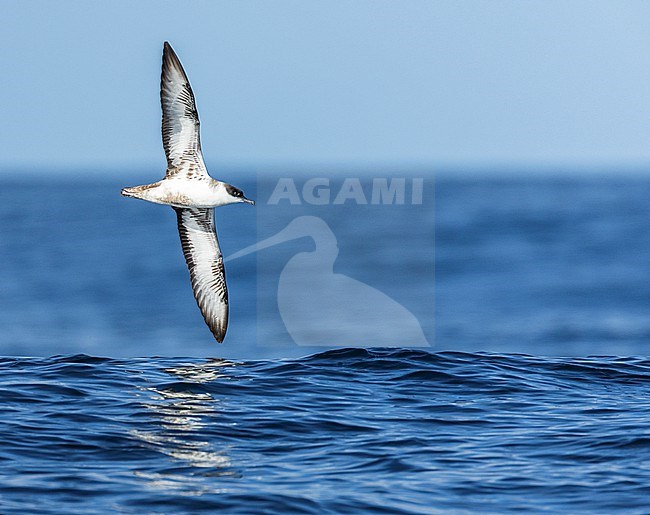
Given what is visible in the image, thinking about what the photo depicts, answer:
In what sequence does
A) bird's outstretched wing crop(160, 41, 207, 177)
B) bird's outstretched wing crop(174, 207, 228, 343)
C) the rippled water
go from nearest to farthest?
1. the rippled water
2. bird's outstretched wing crop(160, 41, 207, 177)
3. bird's outstretched wing crop(174, 207, 228, 343)

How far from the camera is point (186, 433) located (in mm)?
12609

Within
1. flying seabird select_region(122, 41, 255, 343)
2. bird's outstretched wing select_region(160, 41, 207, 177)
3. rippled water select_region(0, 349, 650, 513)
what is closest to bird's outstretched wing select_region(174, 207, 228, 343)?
flying seabird select_region(122, 41, 255, 343)

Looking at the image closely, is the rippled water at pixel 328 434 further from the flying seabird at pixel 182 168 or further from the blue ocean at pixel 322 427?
the flying seabird at pixel 182 168

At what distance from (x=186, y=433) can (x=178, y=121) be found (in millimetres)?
4076

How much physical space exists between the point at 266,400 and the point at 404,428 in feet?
6.71

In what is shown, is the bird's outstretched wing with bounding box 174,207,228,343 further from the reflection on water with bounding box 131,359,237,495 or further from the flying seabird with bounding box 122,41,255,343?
the reflection on water with bounding box 131,359,237,495

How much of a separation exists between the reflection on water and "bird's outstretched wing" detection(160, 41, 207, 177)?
2962 millimetres

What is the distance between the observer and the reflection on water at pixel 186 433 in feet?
36.4

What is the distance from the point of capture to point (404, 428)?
13023mm

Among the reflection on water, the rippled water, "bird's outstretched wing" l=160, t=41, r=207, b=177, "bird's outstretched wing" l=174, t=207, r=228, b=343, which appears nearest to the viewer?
the rippled water

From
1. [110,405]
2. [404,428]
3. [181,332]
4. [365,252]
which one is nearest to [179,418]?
[110,405]

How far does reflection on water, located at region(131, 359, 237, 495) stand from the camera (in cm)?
1109

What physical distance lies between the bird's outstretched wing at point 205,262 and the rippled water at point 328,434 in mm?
838

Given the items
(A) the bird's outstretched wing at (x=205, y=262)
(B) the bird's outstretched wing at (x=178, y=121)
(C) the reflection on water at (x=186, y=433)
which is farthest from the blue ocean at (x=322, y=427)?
(B) the bird's outstretched wing at (x=178, y=121)
